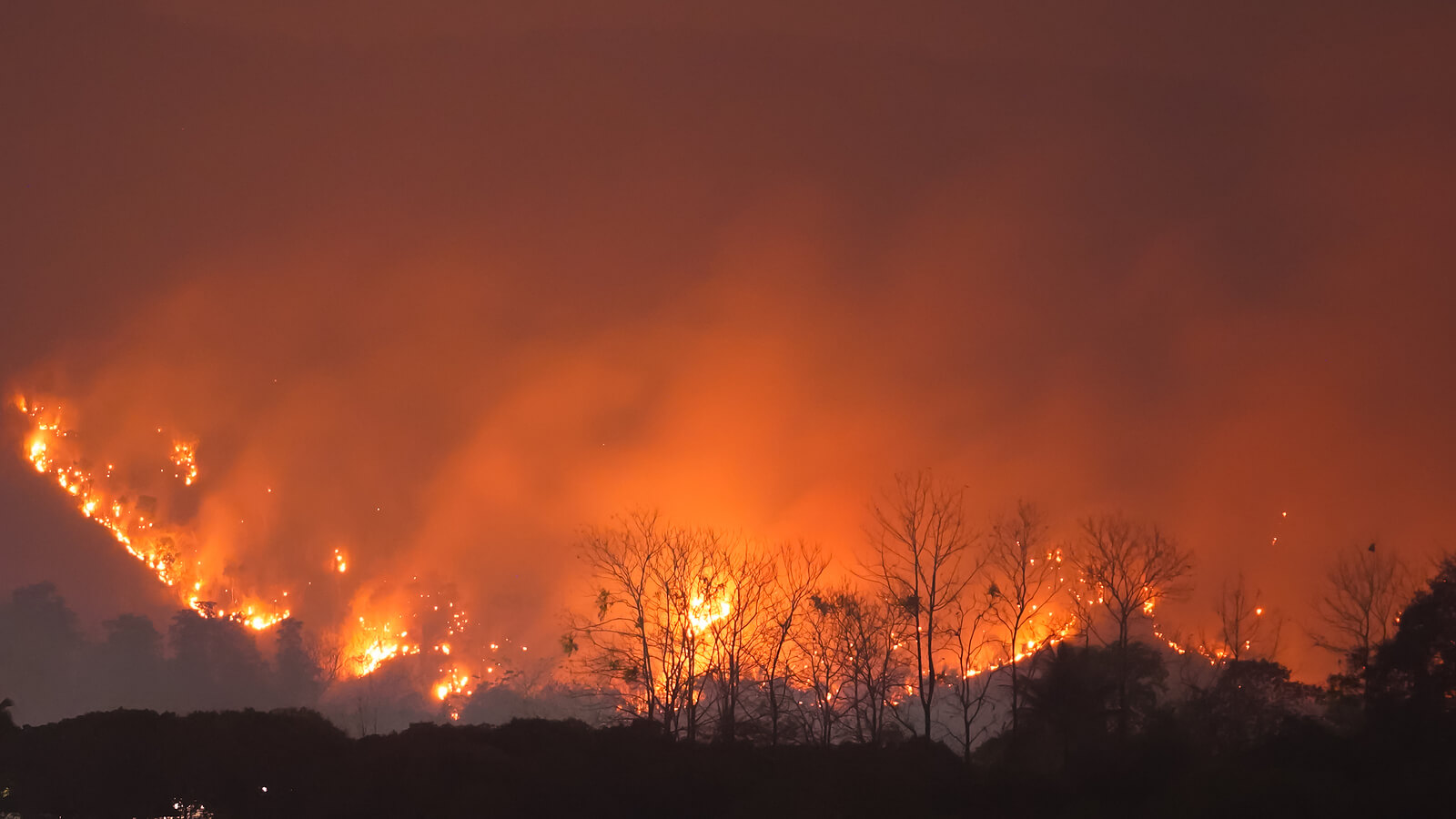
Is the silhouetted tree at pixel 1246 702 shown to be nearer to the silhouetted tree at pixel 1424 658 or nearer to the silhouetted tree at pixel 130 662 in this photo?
the silhouetted tree at pixel 1424 658

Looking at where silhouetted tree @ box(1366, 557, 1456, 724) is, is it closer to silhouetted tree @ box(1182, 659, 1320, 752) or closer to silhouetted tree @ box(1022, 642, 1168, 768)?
silhouetted tree @ box(1182, 659, 1320, 752)

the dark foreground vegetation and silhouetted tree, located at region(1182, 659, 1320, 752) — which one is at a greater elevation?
silhouetted tree, located at region(1182, 659, 1320, 752)

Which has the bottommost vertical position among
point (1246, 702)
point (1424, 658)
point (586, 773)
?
point (586, 773)

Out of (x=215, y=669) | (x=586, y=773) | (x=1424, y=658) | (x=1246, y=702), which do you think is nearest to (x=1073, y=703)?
(x=1424, y=658)

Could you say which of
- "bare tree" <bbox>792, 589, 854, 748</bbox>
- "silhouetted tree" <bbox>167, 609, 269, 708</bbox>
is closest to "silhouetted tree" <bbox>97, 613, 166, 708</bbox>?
"silhouetted tree" <bbox>167, 609, 269, 708</bbox>

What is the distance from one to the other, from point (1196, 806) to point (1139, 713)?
15800 mm

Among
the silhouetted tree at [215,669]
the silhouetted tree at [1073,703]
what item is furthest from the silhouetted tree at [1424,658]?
the silhouetted tree at [215,669]

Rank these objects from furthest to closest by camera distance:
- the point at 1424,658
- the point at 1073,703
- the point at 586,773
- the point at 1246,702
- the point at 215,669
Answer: the point at 215,669 → the point at 1246,702 → the point at 1073,703 → the point at 1424,658 → the point at 586,773

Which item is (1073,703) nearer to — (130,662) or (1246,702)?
(1246,702)

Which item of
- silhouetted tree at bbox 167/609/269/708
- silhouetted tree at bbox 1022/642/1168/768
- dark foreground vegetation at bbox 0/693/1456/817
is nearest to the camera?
dark foreground vegetation at bbox 0/693/1456/817

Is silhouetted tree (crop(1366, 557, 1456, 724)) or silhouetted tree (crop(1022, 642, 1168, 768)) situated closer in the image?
silhouetted tree (crop(1366, 557, 1456, 724))

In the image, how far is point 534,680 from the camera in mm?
144375

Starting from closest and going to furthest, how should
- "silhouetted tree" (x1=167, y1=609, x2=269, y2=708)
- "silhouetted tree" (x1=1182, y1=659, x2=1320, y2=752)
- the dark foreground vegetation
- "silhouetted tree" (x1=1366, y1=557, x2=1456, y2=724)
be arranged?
1. the dark foreground vegetation
2. "silhouetted tree" (x1=1366, y1=557, x2=1456, y2=724)
3. "silhouetted tree" (x1=1182, y1=659, x2=1320, y2=752)
4. "silhouetted tree" (x1=167, y1=609, x2=269, y2=708)

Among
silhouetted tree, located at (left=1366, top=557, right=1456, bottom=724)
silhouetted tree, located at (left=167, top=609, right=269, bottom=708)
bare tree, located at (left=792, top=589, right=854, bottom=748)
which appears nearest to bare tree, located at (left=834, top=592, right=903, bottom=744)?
bare tree, located at (left=792, top=589, right=854, bottom=748)
